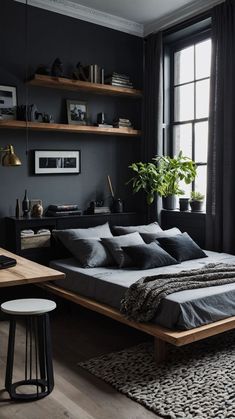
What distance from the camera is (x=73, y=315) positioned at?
450cm

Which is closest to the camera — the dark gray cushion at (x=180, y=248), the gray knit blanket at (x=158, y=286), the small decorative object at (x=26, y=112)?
the gray knit blanket at (x=158, y=286)

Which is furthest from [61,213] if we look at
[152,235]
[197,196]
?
[197,196]

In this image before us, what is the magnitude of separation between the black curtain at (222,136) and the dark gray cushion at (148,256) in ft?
2.87

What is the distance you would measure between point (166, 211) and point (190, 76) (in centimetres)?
176

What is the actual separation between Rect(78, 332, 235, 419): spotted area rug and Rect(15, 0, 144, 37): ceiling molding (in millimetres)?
3950

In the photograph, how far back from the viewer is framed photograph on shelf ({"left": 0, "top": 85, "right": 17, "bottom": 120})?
16.1ft

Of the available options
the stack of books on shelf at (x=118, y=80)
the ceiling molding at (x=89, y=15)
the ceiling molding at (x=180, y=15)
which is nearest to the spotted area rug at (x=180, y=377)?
the stack of books on shelf at (x=118, y=80)

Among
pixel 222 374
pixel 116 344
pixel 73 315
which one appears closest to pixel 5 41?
pixel 73 315

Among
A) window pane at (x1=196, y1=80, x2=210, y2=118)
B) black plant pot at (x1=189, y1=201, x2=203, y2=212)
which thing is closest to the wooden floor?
black plant pot at (x1=189, y1=201, x2=203, y2=212)

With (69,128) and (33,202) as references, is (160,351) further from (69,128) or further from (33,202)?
(69,128)

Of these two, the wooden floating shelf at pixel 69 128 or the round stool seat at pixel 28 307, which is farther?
the wooden floating shelf at pixel 69 128

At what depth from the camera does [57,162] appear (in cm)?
538

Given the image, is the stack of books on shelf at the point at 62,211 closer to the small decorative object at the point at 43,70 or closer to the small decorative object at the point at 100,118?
the small decorative object at the point at 100,118

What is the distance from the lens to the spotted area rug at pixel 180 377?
2.61 meters
